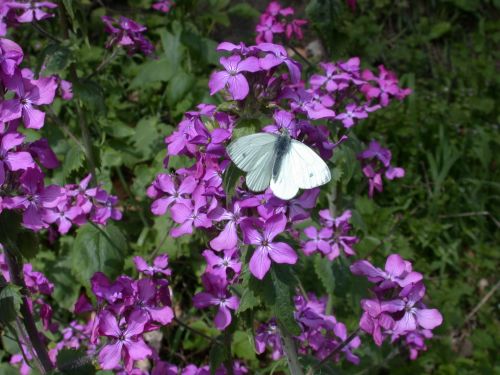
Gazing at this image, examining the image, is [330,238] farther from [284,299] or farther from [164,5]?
[164,5]

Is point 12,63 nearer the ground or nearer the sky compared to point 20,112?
nearer the sky

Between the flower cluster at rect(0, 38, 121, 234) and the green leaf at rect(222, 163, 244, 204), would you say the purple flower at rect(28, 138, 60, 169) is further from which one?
the green leaf at rect(222, 163, 244, 204)

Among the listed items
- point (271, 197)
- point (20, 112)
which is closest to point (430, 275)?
point (271, 197)

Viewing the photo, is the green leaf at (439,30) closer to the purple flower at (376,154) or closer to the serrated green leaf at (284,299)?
the purple flower at (376,154)

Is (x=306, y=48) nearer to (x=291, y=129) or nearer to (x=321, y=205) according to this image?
(x=321, y=205)

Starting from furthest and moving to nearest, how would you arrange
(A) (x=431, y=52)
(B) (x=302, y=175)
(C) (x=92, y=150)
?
(A) (x=431, y=52) → (C) (x=92, y=150) → (B) (x=302, y=175)

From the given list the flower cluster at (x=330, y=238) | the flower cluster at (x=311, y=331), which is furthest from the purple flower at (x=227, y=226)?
the flower cluster at (x=330, y=238)
